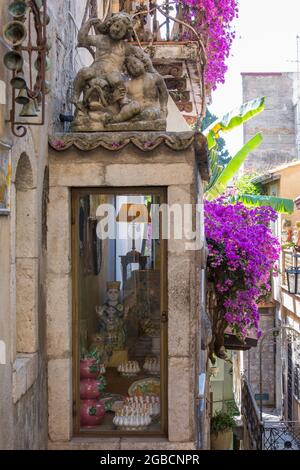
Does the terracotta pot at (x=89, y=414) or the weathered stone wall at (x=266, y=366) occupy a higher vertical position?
the terracotta pot at (x=89, y=414)

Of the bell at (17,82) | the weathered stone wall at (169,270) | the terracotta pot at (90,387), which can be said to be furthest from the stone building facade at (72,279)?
the bell at (17,82)

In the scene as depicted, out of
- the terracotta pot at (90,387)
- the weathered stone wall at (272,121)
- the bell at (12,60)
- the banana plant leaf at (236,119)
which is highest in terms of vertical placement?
the weathered stone wall at (272,121)

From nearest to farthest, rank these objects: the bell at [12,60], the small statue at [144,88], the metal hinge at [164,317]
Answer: the bell at [12,60] < the metal hinge at [164,317] < the small statue at [144,88]

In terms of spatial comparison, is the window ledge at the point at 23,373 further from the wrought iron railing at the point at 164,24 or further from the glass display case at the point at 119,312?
the wrought iron railing at the point at 164,24

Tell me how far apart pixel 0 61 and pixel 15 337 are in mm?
1926

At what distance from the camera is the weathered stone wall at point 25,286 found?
433cm

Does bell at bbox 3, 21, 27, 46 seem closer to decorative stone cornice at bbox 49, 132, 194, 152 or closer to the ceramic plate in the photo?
decorative stone cornice at bbox 49, 132, 194, 152

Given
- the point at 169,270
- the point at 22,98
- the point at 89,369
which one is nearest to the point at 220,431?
the point at 89,369

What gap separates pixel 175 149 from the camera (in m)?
5.42

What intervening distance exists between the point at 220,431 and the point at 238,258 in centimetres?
389

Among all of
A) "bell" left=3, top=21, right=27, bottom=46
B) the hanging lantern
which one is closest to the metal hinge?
the hanging lantern

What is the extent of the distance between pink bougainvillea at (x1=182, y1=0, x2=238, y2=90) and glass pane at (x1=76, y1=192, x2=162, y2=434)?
10.9ft

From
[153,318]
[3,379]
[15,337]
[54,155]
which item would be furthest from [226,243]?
[3,379]

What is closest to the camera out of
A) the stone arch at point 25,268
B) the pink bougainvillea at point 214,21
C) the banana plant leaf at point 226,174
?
the stone arch at point 25,268
